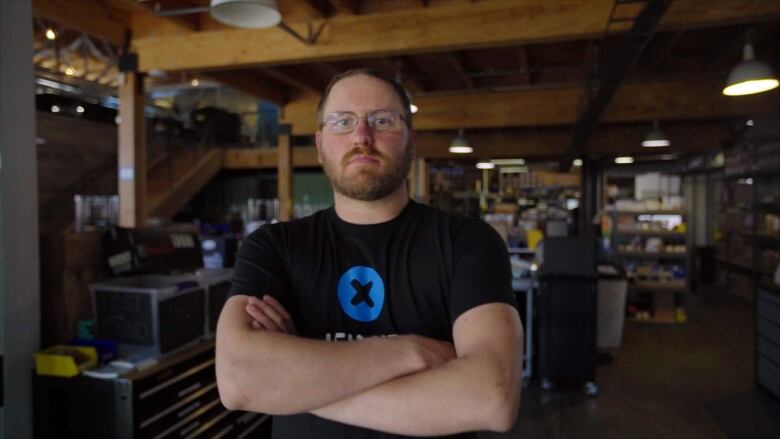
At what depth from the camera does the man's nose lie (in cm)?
125

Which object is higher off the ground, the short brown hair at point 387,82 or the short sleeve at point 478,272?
the short brown hair at point 387,82

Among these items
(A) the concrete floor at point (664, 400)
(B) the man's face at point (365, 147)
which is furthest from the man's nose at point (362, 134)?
(A) the concrete floor at point (664, 400)

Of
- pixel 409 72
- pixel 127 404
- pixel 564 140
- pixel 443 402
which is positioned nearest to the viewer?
pixel 443 402

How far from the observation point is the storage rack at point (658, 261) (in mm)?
7773

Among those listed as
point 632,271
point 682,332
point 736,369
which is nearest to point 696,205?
point 632,271

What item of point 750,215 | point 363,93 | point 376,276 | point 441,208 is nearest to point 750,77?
point 441,208

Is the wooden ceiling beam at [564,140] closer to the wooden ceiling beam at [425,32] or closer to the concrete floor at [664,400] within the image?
the concrete floor at [664,400]

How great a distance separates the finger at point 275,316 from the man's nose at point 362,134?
445 mm

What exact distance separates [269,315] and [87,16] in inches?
174

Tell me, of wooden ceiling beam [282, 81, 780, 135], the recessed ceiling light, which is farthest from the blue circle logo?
the recessed ceiling light

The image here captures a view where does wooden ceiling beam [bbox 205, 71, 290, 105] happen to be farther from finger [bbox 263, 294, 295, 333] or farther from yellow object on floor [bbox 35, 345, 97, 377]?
finger [bbox 263, 294, 295, 333]

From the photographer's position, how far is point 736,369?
543 centimetres

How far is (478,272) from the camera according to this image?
3.99ft

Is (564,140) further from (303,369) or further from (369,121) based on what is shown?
(303,369)
